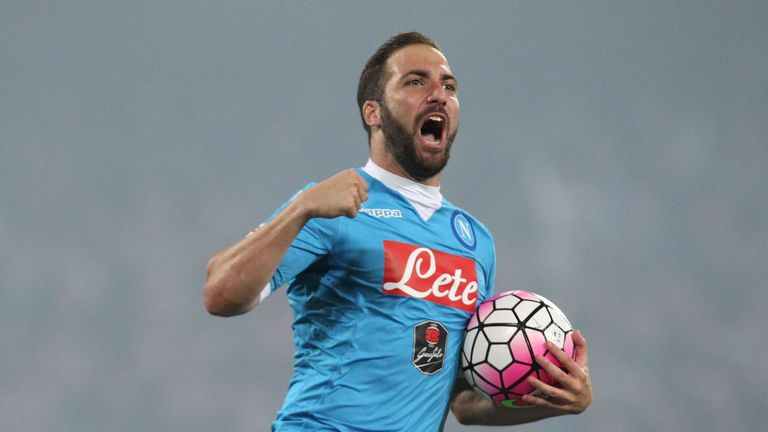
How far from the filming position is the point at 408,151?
8.70ft

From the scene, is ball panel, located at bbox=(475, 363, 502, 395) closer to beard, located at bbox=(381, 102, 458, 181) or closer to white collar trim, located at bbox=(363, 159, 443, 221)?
white collar trim, located at bbox=(363, 159, 443, 221)

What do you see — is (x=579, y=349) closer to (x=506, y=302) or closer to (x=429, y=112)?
(x=506, y=302)

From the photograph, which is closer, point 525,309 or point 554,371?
point 554,371

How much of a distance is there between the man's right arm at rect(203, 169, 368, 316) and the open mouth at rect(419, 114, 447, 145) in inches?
26.8

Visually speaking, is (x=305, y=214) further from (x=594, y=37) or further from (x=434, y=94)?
(x=594, y=37)

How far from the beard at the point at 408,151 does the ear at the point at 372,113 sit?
0.06m

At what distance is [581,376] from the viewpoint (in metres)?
2.40

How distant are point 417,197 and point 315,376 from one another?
2.15 ft

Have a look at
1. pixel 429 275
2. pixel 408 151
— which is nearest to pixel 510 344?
pixel 429 275

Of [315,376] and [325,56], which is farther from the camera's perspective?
[325,56]

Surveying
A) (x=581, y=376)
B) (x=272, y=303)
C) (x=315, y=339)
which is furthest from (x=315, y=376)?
(x=272, y=303)

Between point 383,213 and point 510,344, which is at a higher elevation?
point 383,213

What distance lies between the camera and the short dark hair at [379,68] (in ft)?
9.18

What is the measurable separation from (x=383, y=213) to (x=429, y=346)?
0.41m
